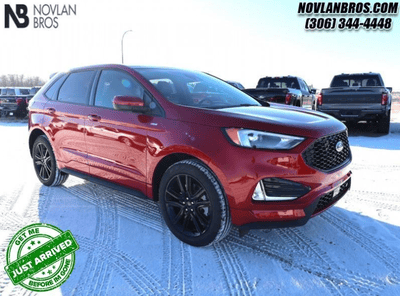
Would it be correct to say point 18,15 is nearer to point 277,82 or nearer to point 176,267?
point 277,82

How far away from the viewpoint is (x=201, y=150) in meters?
2.78

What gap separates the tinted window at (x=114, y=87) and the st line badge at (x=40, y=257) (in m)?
1.47

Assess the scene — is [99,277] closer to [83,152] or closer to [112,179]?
[112,179]

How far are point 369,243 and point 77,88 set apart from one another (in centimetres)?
373

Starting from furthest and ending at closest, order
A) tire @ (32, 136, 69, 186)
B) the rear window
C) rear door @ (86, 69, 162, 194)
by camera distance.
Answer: the rear window
tire @ (32, 136, 69, 186)
rear door @ (86, 69, 162, 194)

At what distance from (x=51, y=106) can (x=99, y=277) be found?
2.81 meters

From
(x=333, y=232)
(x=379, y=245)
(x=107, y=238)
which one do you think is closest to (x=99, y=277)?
(x=107, y=238)

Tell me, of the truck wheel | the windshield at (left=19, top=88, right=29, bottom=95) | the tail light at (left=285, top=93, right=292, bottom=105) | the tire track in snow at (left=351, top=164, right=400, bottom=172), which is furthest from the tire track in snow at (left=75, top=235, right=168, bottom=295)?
the windshield at (left=19, top=88, right=29, bottom=95)

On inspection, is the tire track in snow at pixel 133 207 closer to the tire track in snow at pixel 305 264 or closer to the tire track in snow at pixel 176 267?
the tire track in snow at pixel 176 267

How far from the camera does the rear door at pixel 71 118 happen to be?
4.01 meters

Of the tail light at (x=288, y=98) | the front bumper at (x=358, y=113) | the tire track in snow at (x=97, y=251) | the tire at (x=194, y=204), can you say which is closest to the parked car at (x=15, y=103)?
the tail light at (x=288, y=98)

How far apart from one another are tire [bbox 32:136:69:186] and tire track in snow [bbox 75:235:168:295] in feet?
5.84

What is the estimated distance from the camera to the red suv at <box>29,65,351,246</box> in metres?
2.64

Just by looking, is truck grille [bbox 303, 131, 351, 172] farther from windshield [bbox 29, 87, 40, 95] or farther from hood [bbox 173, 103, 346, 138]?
windshield [bbox 29, 87, 40, 95]
